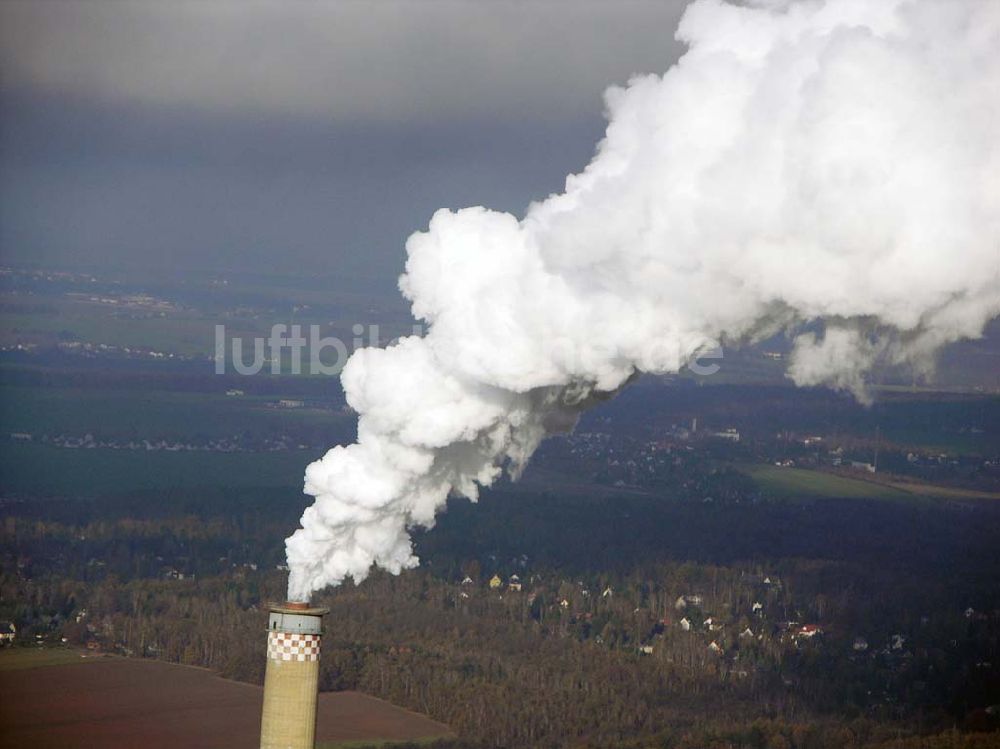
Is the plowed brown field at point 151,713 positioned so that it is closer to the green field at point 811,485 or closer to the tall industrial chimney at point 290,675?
the tall industrial chimney at point 290,675

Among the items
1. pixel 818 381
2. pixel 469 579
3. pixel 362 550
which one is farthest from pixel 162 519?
pixel 818 381

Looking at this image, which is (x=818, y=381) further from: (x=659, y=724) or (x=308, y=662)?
(x=659, y=724)

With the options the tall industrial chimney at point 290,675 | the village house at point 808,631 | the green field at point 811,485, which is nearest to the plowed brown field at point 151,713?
the tall industrial chimney at point 290,675

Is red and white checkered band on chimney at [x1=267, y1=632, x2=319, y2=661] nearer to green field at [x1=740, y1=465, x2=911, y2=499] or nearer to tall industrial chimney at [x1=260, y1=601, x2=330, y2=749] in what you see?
tall industrial chimney at [x1=260, y1=601, x2=330, y2=749]

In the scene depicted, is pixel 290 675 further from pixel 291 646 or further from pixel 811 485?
pixel 811 485

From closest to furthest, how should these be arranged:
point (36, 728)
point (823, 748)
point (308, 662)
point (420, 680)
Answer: point (308, 662) < point (823, 748) < point (36, 728) < point (420, 680)

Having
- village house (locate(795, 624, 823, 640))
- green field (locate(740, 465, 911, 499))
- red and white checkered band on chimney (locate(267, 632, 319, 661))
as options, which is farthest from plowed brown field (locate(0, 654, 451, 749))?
green field (locate(740, 465, 911, 499))

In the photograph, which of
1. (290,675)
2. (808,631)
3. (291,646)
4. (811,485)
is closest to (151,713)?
(290,675)
